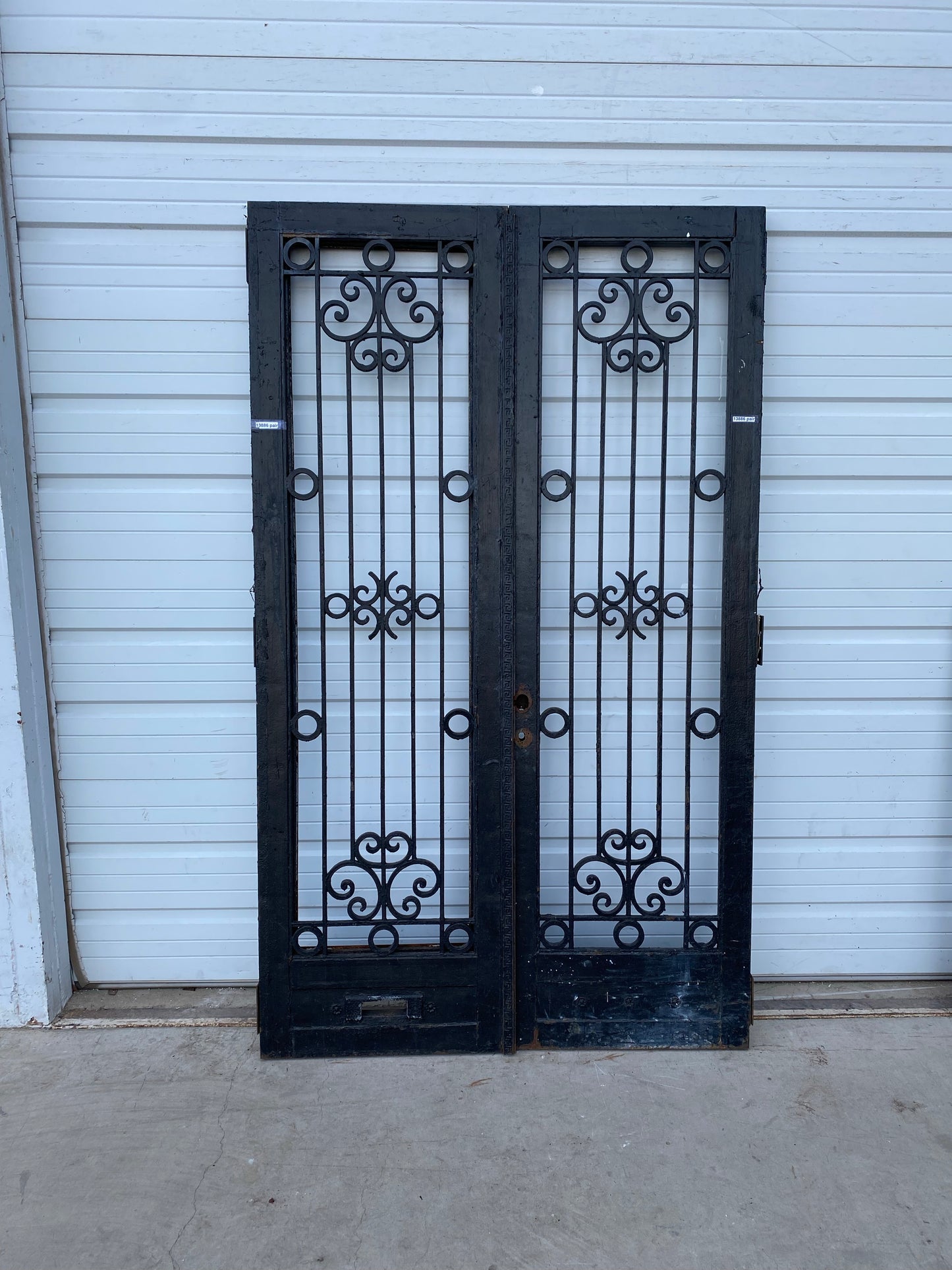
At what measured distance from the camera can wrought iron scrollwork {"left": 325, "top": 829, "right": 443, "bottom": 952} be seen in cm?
260

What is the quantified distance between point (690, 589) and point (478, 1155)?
67.6 inches

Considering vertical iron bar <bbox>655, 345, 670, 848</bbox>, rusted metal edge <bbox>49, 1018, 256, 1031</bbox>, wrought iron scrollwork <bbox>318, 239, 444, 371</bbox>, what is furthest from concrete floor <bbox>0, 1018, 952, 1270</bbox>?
wrought iron scrollwork <bbox>318, 239, 444, 371</bbox>

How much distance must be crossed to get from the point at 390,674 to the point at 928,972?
7.23ft

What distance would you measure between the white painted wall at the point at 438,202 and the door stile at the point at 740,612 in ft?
0.72

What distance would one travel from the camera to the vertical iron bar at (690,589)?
99.1 inches

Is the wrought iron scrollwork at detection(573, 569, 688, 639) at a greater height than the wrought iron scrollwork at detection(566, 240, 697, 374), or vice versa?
the wrought iron scrollwork at detection(566, 240, 697, 374)

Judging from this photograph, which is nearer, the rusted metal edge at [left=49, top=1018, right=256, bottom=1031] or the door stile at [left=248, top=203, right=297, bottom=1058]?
the door stile at [left=248, top=203, right=297, bottom=1058]

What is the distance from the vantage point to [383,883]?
2.62 metres

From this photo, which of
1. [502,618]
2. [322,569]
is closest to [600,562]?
[502,618]

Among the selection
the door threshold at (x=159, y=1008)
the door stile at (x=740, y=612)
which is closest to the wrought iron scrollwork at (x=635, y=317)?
the door stile at (x=740, y=612)

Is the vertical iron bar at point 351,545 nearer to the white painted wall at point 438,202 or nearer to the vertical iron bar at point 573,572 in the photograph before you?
the white painted wall at point 438,202

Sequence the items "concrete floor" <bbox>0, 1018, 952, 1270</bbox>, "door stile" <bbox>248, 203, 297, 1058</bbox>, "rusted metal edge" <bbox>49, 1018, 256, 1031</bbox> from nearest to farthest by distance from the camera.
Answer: "concrete floor" <bbox>0, 1018, 952, 1270</bbox> < "door stile" <bbox>248, 203, 297, 1058</bbox> < "rusted metal edge" <bbox>49, 1018, 256, 1031</bbox>

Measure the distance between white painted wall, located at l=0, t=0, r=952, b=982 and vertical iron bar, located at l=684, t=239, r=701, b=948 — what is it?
30 cm

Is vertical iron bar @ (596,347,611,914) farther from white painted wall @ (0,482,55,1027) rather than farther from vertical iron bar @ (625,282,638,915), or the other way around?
white painted wall @ (0,482,55,1027)
